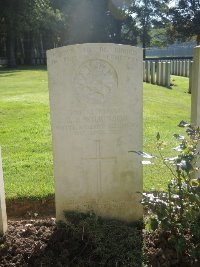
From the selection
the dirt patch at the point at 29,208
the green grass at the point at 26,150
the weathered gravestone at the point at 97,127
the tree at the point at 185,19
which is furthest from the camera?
the tree at the point at 185,19

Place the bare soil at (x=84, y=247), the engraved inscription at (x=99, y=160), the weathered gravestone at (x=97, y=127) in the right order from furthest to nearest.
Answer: the engraved inscription at (x=99, y=160) < the weathered gravestone at (x=97, y=127) < the bare soil at (x=84, y=247)

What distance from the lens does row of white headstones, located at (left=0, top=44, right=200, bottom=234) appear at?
11.9 feet

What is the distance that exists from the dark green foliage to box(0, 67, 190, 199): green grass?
61cm

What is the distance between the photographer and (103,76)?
3.66 meters

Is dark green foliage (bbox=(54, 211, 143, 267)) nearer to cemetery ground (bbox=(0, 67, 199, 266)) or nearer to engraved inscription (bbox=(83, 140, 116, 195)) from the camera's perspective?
cemetery ground (bbox=(0, 67, 199, 266))

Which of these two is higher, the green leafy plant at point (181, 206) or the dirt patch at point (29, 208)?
the green leafy plant at point (181, 206)

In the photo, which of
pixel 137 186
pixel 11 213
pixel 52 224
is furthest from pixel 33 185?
pixel 137 186

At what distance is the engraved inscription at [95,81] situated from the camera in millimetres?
3635

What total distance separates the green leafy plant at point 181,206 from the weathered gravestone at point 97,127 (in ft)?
2.15

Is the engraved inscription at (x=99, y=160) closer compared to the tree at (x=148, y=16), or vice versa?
the engraved inscription at (x=99, y=160)

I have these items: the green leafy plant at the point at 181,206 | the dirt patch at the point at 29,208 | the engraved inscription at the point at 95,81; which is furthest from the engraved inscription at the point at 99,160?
the dirt patch at the point at 29,208

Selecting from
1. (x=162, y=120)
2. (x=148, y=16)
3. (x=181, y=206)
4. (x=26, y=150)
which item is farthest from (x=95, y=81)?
(x=148, y=16)

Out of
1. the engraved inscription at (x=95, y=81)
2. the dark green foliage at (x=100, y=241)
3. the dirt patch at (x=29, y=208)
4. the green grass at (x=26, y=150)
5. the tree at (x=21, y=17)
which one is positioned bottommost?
the dirt patch at (x=29, y=208)

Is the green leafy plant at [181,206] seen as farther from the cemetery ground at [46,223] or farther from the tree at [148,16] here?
the tree at [148,16]
